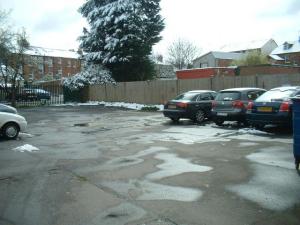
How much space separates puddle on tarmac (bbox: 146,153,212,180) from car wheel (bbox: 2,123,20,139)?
6412mm

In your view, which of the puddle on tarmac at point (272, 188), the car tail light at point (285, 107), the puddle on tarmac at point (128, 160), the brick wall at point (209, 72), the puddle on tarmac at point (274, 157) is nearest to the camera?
the puddle on tarmac at point (272, 188)

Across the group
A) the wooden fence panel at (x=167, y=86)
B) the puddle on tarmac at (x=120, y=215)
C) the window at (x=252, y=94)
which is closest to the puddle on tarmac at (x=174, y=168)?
the puddle on tarmac at (x=120, y=215)

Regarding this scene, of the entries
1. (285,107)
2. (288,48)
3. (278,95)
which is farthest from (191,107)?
(288,48)

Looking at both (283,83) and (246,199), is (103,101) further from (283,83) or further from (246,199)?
(246,199)

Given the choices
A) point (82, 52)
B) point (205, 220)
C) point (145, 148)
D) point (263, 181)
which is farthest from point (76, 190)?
point (82, 52)

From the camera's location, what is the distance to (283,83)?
20984mm

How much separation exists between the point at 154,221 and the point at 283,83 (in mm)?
17848

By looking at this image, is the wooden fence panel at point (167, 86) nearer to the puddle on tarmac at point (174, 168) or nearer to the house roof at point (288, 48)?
the puddle on tarmac at point (174, 168)

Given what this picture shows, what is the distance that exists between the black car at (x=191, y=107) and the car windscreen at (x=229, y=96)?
1516 mm

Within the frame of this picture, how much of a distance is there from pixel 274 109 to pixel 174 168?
19.3 ft

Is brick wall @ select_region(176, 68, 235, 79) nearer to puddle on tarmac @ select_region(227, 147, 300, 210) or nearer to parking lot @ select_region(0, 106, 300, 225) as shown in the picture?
parking lot @ select_region(0, 106, 300, 225)

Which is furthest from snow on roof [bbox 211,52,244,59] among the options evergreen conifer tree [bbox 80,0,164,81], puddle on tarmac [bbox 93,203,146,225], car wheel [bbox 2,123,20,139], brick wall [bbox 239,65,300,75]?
puddle on tarmac [bbox 93,203,146,225]

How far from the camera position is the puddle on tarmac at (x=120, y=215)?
499 cm

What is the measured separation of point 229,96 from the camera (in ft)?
50.1
